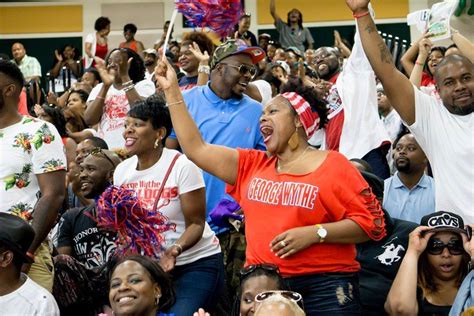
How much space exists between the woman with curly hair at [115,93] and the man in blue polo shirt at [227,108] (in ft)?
5.76

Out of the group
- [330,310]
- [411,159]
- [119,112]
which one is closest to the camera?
[330,310]

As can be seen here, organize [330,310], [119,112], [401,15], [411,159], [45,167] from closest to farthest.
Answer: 1. [330,310]
2. [45,167]
3. [411,159]
4. [119,112]
5. [401,15]

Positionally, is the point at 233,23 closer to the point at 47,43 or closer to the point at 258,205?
the point at 258,205

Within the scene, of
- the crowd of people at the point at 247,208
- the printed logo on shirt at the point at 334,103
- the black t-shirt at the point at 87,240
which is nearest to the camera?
the crowd of people at the point at 247,208

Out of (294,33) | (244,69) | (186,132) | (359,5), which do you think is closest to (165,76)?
(186,132)

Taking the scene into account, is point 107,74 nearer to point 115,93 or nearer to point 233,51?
point 115,93

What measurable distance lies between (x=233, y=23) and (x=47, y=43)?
14.7 m

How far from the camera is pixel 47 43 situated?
766 inches

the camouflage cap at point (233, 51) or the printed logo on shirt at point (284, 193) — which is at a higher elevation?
the camouflage cap at point (233, 51)

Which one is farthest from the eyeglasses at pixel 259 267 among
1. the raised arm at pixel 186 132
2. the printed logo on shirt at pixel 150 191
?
the printed logo on shirt at pixel 150 191

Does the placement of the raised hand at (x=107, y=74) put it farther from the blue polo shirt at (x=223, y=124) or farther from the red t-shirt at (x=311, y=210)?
the red t-shirt at (x=311, y=210)

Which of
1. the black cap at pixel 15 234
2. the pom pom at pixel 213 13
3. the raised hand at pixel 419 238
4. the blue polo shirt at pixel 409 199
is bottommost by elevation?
the blue polo shirt at pixel 409 199

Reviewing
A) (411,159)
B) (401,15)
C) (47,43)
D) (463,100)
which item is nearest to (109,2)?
(47,43)

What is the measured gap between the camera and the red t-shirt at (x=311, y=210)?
428cm
